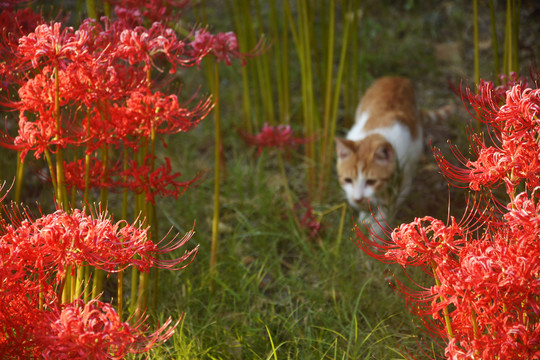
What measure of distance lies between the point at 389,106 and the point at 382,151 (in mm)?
557

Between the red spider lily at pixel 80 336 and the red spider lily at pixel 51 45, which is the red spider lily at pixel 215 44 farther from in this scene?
the red spider lily at pixel 80 336

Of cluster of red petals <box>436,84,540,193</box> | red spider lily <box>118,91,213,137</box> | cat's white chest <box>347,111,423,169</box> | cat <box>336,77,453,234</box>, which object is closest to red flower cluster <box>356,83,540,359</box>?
cluster of red petals <box>436,84,540,193</box>

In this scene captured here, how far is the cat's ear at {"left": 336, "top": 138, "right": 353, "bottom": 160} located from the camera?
2.84 m

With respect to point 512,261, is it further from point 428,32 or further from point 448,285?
point 428,32

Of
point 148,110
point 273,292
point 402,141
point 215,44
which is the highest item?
point 215,44

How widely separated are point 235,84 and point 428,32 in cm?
175

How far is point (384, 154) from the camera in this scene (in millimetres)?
2830

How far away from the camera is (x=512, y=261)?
3.56 ft

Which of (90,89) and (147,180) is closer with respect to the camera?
(90,89)

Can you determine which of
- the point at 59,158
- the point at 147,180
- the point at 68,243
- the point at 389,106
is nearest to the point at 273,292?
the point at 147,180

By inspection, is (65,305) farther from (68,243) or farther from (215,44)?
(215,44)

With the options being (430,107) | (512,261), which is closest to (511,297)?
(512,261)

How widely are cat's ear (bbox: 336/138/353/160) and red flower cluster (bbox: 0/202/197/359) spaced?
1.74m

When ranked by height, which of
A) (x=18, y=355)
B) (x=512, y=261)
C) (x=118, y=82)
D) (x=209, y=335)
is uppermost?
(x=118, y=82)
